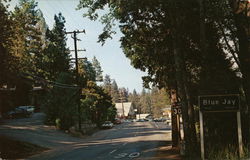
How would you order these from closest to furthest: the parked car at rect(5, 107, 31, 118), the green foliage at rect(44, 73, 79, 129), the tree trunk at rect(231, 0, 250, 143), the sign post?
the sign post < the tree trunk at rect(231, 0, 250, 143) < the green foliage at rect(44, 73, 79, 129) < the parked car at rect(5, 107, 31, 118)

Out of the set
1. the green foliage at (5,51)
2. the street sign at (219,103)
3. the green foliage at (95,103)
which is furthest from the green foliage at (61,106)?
the street sign at (219,103)

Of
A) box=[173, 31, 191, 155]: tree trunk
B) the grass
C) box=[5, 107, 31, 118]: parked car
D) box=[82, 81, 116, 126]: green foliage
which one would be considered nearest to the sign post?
box=[173, 31, 191, 155]: tree trunk

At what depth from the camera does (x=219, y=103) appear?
47.4ft

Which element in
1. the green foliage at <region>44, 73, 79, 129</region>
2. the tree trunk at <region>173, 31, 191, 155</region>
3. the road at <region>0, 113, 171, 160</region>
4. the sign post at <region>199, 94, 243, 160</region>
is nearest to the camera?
the sign post at <region>199, 94, 243, 160</region>

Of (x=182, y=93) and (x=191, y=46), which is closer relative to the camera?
(x=182, y=93)

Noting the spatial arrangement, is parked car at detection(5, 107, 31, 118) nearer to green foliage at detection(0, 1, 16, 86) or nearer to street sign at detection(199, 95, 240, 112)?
green foliage at detection(0, 1, 16, 86)

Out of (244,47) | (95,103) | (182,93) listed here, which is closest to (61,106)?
(95,103)

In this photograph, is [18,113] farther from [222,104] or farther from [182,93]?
[222,104]

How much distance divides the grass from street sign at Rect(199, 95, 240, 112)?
14.2 meters

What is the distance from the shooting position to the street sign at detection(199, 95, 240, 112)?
1430cm

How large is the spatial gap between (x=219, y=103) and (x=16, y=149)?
18019mm

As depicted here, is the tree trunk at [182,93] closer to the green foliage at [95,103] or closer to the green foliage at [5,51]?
the green foliage at [5,51]

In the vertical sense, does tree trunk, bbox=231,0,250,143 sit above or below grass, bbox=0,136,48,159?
above

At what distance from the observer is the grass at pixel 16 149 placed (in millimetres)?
23734
